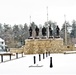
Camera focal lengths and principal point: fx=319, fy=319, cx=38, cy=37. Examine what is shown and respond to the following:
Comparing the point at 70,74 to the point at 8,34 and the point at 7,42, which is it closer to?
the point at 7,42

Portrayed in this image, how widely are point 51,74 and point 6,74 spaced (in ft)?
6.96

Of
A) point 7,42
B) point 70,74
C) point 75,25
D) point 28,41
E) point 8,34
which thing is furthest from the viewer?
point 75,25

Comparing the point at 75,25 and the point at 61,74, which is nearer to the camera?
the point at 61,74

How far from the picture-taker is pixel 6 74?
49.4 ft

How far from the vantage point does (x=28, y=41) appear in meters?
46.8

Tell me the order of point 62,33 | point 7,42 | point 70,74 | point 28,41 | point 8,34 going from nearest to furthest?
point 70,74 → point 28,41 → point 7,42 → point 8,34 → point 62,33

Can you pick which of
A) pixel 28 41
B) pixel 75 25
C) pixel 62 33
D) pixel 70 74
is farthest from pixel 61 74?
pixel 75 25

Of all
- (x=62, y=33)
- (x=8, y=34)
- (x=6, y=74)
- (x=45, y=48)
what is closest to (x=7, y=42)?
(x=8, y=34)

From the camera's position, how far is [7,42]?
9431 cm

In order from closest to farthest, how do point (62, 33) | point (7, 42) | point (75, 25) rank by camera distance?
point (7, 42) < point (62, 33) < point (75, 25)

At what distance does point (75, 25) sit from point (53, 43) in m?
90.8

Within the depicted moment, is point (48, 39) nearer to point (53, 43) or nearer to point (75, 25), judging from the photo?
point (53, 43)

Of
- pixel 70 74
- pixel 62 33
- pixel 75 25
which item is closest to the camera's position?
pixel 70 74

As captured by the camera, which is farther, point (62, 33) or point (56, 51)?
point (62, 33)
